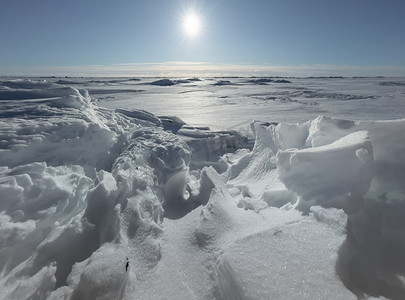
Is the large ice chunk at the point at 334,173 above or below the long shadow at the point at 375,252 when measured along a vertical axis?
above

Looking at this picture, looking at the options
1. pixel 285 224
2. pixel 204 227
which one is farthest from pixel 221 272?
pixel 285 224

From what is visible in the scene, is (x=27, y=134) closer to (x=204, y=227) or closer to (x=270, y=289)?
(x=204, y=227)

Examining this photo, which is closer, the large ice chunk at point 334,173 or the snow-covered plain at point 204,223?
the snow-covered plain at point 204,223

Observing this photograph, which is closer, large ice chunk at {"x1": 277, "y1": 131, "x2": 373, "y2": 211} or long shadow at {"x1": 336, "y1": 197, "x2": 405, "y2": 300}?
long shadow at {"x1": 336, "y1": 197, "x2": 405, "y2": 300}

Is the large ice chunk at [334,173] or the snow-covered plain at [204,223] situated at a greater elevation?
the large ice chunk at [334,173]

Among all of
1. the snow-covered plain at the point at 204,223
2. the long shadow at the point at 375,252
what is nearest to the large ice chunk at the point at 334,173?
the snow-covered plain at the point at 204,223

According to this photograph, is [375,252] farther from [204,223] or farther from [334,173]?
[204,223]

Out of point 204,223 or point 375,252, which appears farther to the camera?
point 204,223

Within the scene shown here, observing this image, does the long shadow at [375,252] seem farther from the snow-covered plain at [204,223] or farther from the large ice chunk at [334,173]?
the large ice chunk at [334,173]

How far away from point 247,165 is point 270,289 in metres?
2.44

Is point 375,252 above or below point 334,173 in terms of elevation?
below

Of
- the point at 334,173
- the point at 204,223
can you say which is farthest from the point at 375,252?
the point at 204,223

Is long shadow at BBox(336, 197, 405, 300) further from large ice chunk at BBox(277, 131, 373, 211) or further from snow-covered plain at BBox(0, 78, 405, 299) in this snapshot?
large ice chunk at BBox(277, 131, 373, 211)

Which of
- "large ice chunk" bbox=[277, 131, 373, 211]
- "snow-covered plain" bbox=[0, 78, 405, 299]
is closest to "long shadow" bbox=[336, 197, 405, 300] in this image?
"snow-covered plain" bbox=[0, 78, 405, 299]
